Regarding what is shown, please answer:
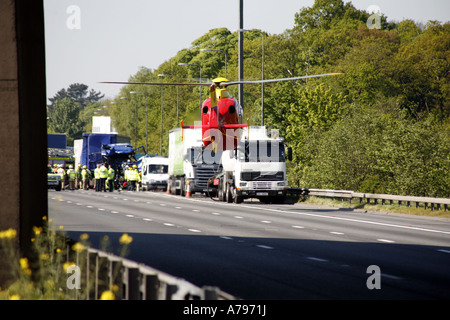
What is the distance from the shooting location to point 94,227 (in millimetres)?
22422

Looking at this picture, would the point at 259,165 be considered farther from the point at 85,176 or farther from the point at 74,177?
the point at 74,177

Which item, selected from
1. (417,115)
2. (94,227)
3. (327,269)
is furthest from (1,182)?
(417,115)

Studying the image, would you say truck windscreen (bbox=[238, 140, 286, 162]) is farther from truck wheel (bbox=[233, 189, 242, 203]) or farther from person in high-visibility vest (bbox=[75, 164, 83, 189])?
person in high-visibility vest (bbox=[75, 164, 83, 189])

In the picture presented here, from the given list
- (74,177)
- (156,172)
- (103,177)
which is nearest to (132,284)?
(103,177)

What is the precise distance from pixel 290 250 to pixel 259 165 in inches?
809

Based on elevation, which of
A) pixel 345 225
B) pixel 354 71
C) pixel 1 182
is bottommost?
pixel 345 225

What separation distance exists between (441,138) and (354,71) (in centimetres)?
3914

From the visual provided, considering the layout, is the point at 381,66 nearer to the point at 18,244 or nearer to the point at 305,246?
the point at 305,246

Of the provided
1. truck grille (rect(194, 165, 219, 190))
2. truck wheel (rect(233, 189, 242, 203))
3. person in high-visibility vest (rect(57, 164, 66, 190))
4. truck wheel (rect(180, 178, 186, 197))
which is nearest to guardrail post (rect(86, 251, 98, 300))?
truck wheel (rect(233, 189, 242, 203))

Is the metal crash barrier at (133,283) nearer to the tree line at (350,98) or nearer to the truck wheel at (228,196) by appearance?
the tree line at (350,98)

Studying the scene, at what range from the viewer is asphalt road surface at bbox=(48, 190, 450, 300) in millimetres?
11547

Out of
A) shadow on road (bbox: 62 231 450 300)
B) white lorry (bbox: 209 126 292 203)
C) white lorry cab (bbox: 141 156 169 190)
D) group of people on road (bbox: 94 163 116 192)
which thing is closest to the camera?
shadow on road (bbox: 62 231 450 300)

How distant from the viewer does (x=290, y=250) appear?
1666 cm

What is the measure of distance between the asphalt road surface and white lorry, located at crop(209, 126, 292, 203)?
302 inches
